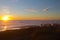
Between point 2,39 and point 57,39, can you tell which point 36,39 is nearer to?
point 57,39

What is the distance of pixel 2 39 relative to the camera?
19109mm

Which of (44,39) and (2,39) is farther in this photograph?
(2,39)

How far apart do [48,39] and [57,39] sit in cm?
118

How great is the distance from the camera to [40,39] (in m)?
15.6

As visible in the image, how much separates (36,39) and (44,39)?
3.66 feet

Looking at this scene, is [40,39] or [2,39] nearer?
[40,39]

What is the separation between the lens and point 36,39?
15.6 m

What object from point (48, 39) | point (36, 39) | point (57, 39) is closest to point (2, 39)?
point (36, 39)

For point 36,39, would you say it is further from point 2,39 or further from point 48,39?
point 2,39

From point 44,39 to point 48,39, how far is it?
54 cm

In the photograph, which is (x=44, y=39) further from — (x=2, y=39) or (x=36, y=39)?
(x=2, y=39)

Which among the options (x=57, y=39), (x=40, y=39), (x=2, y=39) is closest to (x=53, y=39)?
(x=57, y=39)

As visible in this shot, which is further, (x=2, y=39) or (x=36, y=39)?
(x=2, y=39)

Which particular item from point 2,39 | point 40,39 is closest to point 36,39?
point 40,39
